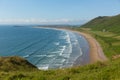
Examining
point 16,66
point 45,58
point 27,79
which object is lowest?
point 45,58

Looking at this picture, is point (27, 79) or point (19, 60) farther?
point (19, 60)

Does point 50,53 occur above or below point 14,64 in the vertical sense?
below

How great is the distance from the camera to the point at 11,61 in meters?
28.2

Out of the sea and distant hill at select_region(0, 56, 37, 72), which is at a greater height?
distant hill at select_region(0, 56, 37, 72)

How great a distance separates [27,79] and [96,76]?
3.54 metres

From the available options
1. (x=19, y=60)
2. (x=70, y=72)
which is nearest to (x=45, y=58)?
(x=19, y=60)

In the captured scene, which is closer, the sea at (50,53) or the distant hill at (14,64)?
the distant hill at (14,64)

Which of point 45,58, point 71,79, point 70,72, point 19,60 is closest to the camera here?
point 71,79

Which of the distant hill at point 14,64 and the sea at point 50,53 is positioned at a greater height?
the distant hill at point 14,64

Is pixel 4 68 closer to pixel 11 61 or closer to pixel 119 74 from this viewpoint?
pixel 11 61

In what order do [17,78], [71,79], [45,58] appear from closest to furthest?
[71,79], [17,78], [45,58]

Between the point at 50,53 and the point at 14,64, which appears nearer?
the point at 14,64

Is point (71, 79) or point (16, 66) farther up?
point (71, 79)

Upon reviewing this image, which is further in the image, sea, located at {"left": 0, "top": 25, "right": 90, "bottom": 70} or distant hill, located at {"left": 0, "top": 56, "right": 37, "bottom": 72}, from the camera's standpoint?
sea, located at {"left": 0, "top": 25, "right": 90, "bottom": 70}
